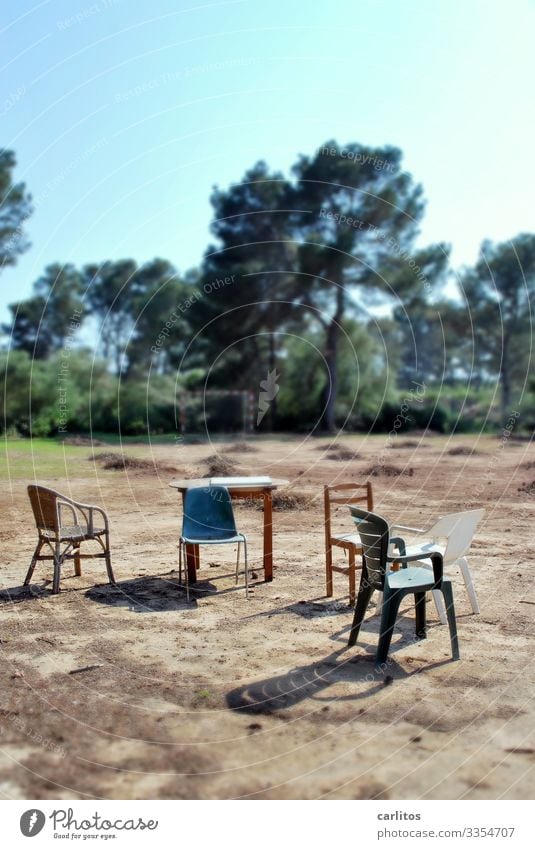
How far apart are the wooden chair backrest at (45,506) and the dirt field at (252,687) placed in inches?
23.9

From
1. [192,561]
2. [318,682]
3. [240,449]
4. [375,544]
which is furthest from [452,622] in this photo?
[240,449]

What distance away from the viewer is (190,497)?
7.68m

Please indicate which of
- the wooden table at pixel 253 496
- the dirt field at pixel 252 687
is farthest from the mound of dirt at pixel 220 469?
the wooden table at pixel 253 496

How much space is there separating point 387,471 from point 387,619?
13019 millimetres

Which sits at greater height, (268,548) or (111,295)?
(111,295)

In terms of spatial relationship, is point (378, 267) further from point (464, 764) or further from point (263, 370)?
point (464, 764)

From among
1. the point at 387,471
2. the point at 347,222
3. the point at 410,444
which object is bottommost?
the point at 387,471

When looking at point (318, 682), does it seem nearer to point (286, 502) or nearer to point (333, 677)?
point (333, 677)

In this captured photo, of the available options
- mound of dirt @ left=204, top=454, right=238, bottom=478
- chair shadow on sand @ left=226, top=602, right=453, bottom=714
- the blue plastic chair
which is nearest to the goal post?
mound of dirt @ left=204, top=454, right=238, bottom=478

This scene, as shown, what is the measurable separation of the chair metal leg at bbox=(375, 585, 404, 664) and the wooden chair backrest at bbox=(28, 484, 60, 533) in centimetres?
332

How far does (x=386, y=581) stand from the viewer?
537 cm

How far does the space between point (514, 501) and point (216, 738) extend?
32.9 feet

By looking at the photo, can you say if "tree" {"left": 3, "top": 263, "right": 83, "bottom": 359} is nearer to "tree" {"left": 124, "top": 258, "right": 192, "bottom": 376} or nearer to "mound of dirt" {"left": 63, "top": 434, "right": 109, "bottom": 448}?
"tree" {"left": 124, "top": 258, "right": 192, "bottom": 376}
